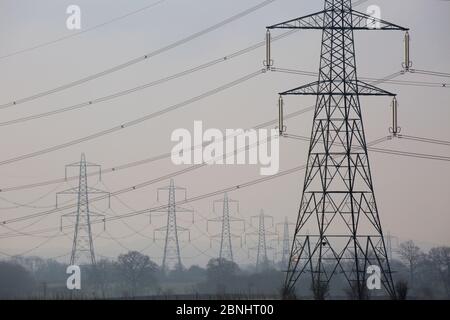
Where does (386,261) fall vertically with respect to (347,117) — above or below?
below

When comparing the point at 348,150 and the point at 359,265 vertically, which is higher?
the point at 348,150
